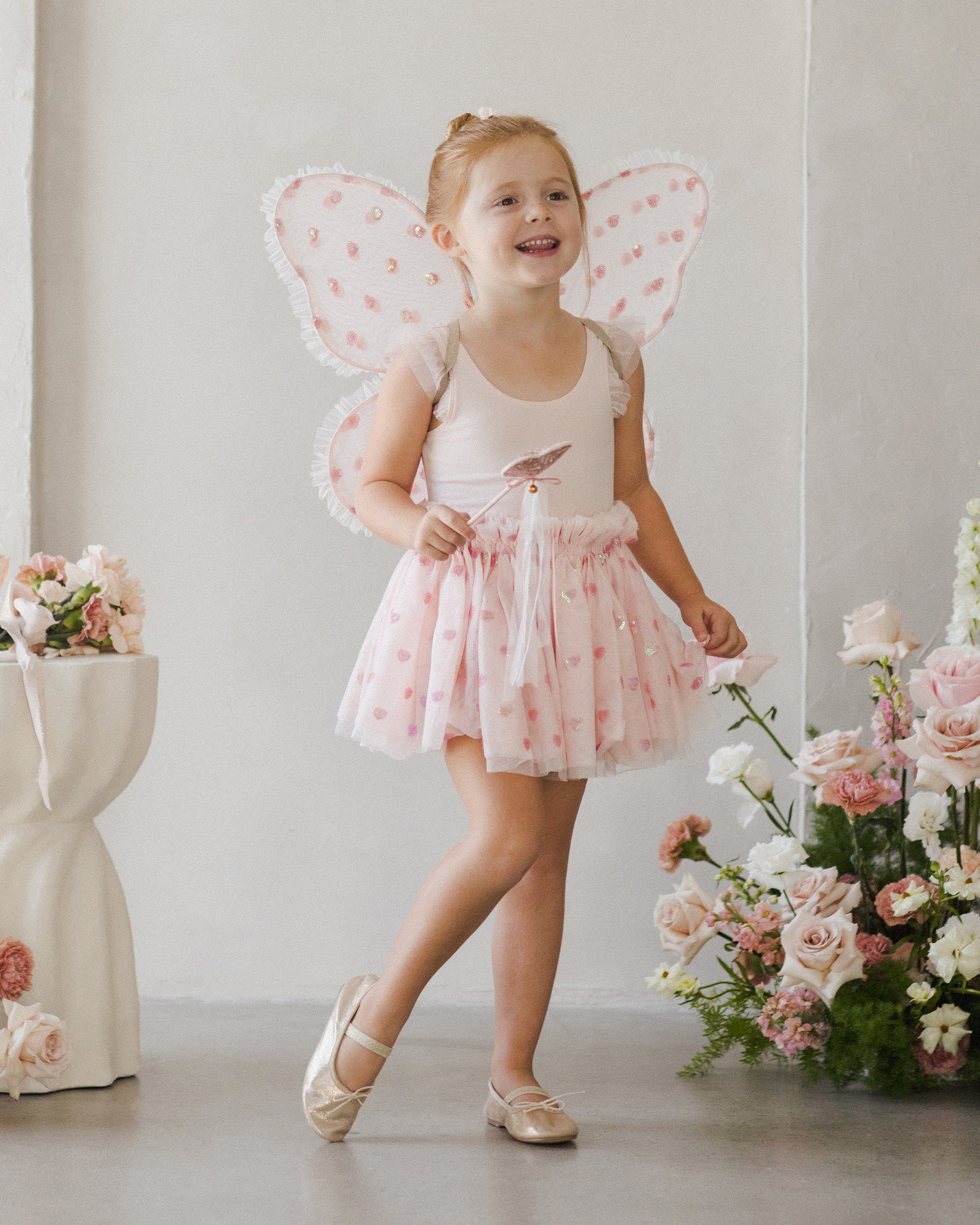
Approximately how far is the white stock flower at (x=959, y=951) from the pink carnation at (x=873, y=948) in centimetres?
9

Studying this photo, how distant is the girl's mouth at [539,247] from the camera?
152cm

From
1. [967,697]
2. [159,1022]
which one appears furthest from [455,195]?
[159,1022]

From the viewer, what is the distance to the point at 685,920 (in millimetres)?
1820

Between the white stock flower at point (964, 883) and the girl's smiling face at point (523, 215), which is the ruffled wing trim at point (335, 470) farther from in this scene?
the white stock flower at point (964, 883)

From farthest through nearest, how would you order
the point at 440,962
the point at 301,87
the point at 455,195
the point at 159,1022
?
the point at 301,87, the point at 159,1022, the point at 455,195, the point at 440,962

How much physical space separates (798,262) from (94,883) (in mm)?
1519

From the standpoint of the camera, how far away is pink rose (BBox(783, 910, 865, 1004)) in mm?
1616

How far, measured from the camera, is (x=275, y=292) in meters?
2.24

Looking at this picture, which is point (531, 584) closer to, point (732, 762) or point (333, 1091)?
point (732, 762)

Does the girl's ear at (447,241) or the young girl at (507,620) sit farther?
the girl's ear at (447,241)

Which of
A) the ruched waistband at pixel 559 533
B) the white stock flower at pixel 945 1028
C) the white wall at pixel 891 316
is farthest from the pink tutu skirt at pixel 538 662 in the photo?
the white wall at pixel 891 316

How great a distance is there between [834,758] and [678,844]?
27 centimetres

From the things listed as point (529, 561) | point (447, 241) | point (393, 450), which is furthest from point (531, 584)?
point (447, 241)

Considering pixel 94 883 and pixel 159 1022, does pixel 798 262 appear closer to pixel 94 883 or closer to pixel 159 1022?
pixel 94 883
